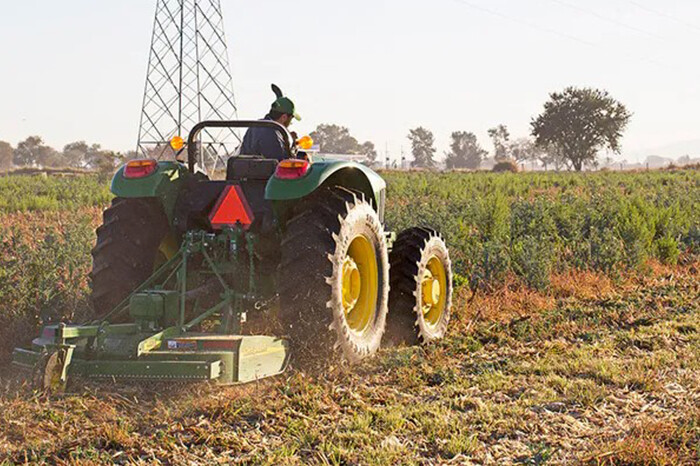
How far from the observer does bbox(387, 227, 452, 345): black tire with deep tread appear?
6191 millimetres

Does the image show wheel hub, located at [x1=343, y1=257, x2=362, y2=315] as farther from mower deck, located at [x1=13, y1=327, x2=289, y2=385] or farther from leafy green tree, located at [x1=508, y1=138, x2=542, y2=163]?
leafy green tree, located at [x1=508, y1=138, x2=542, y2=163]

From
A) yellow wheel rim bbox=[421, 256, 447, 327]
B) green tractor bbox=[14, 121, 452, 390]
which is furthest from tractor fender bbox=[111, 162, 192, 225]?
yellow wheel rim bbox=[421, 256, 447, 327]

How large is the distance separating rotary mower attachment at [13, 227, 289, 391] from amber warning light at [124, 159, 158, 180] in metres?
0.67

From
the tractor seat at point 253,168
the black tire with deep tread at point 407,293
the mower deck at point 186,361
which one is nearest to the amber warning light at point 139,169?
the tractor seat at point 253,168

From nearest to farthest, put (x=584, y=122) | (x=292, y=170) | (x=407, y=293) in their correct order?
(x=292, y=170) < (x=407, y=293) < (x=584, y=122)

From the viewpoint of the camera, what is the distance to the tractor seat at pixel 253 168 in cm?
573

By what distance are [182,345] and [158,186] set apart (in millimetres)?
1523

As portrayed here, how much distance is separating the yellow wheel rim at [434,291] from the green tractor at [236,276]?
0.81ft

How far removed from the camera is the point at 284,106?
6.50 meters

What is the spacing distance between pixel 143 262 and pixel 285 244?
1283 mm

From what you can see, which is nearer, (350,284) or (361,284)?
(350,284)

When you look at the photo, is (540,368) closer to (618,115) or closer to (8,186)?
(8,186)

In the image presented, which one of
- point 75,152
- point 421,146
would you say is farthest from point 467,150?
point 75,152

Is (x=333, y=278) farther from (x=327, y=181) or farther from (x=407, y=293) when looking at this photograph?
(x=407, y=293)
